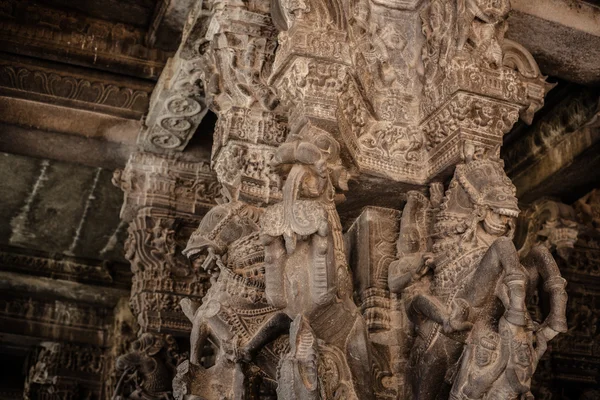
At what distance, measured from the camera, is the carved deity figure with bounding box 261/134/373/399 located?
465 cm

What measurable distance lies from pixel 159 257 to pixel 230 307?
3.20m

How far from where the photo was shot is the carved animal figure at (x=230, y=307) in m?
5.42

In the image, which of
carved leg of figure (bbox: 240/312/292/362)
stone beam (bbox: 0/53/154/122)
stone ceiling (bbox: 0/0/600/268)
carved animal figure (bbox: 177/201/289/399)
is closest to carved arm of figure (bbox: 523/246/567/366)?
carved leg of figure (bbox: 240/312/292/362)

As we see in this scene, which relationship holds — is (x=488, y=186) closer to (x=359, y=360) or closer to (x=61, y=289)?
(x=359, y=360)

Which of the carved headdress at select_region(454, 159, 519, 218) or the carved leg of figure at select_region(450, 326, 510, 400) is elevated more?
the carved headdress at select_region(454, 159, 519, 218)

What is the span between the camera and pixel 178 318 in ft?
28.0

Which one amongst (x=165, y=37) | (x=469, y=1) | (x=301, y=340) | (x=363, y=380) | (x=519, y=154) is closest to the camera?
(x=301, y=340)

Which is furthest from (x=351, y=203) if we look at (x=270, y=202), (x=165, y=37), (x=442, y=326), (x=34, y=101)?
(x=34, y=101)

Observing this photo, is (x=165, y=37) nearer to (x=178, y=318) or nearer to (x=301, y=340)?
(x=178, y=318)

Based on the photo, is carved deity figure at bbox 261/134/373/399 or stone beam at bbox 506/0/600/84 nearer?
carved deity figure at bbox 261/134/373/399

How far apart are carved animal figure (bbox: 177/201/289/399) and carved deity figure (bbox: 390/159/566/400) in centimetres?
82

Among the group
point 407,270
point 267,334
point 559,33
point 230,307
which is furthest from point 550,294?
point 559,33

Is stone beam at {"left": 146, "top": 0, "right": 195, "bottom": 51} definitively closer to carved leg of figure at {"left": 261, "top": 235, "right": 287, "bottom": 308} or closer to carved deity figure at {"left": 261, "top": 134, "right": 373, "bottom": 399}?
carved deity figure at {"left": 261, "top": 134, "right": 373, "bottom": 399}

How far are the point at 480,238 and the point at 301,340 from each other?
3.90 ft
